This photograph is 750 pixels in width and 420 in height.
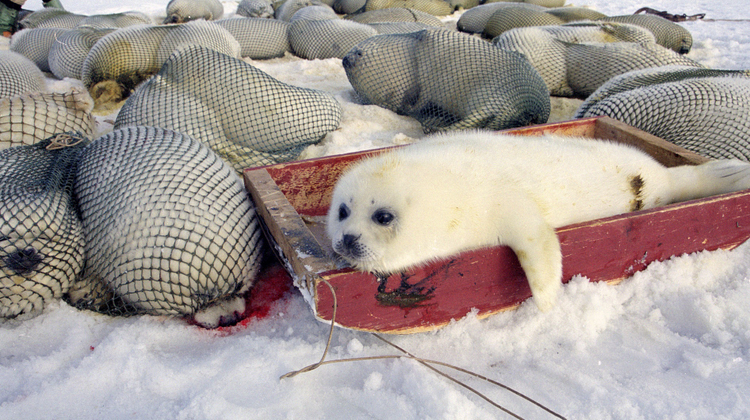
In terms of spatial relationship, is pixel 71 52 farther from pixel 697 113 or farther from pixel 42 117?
pixel 697 113

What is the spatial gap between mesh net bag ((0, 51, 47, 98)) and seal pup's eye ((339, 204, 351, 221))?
3.43m

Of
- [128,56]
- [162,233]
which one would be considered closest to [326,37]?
[128,56]

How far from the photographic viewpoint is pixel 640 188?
227 cm

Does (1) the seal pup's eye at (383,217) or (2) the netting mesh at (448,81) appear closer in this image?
(1) the seal pup's eye at (383,217)

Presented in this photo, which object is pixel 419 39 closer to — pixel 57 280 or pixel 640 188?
pixel 640 188

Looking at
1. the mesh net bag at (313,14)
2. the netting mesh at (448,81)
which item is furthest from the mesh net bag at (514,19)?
the netting mesh at (448,81)

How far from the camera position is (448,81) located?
152 inches

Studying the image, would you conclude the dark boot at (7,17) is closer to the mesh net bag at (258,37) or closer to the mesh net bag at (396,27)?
the mesh net bag at (258,37)

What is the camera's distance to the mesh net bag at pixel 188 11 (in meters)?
7.98

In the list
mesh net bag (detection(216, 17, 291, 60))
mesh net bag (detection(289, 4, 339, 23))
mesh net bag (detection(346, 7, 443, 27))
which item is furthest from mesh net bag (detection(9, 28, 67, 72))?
mesh net bag (detection(346, 7, 443, 27))

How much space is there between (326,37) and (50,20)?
161 inches

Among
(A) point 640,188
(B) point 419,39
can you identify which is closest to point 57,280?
(A) point 640,188

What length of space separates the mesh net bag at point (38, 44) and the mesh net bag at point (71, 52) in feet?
1.24

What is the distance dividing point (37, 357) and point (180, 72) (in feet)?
7.45
